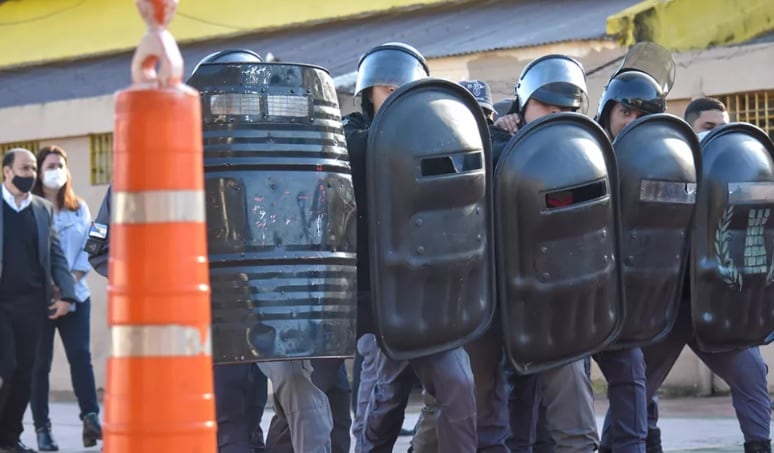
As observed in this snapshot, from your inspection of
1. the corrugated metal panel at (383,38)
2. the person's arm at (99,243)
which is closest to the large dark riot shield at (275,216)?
the person's arm at (99,243)

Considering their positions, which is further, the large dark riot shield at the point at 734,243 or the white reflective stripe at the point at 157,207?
the large dark riot shield at the point at 734,243

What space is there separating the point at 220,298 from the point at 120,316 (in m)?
1.70

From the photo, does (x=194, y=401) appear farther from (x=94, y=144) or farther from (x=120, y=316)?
(x=94, y=144)

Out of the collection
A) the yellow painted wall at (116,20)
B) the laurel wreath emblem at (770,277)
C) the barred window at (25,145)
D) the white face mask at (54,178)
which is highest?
the yellow painted wall at (116,20)

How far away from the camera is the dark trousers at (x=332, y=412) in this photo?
20.3 ft

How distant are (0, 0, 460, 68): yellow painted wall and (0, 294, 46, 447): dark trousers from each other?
25.5 feet

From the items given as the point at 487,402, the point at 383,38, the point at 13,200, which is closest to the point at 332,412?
the point at 487,402

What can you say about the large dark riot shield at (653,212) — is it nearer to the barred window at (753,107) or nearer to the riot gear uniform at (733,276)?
the riot gear uniform at (733,276)

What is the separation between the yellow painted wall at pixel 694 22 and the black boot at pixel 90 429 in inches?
195

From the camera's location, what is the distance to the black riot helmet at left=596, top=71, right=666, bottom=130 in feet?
23.6

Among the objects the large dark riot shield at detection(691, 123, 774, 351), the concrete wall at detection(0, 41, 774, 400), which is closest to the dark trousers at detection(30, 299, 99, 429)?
the concrete wall at detection(0, 41, 774, 400)

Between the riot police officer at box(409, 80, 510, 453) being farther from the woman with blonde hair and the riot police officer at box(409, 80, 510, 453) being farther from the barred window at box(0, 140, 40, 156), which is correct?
the barred window at box(0, 140, 40, 156)

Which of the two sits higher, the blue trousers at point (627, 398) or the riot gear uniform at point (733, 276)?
the riot gear uniform at point (733, 276)

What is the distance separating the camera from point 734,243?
7125 millimetres
